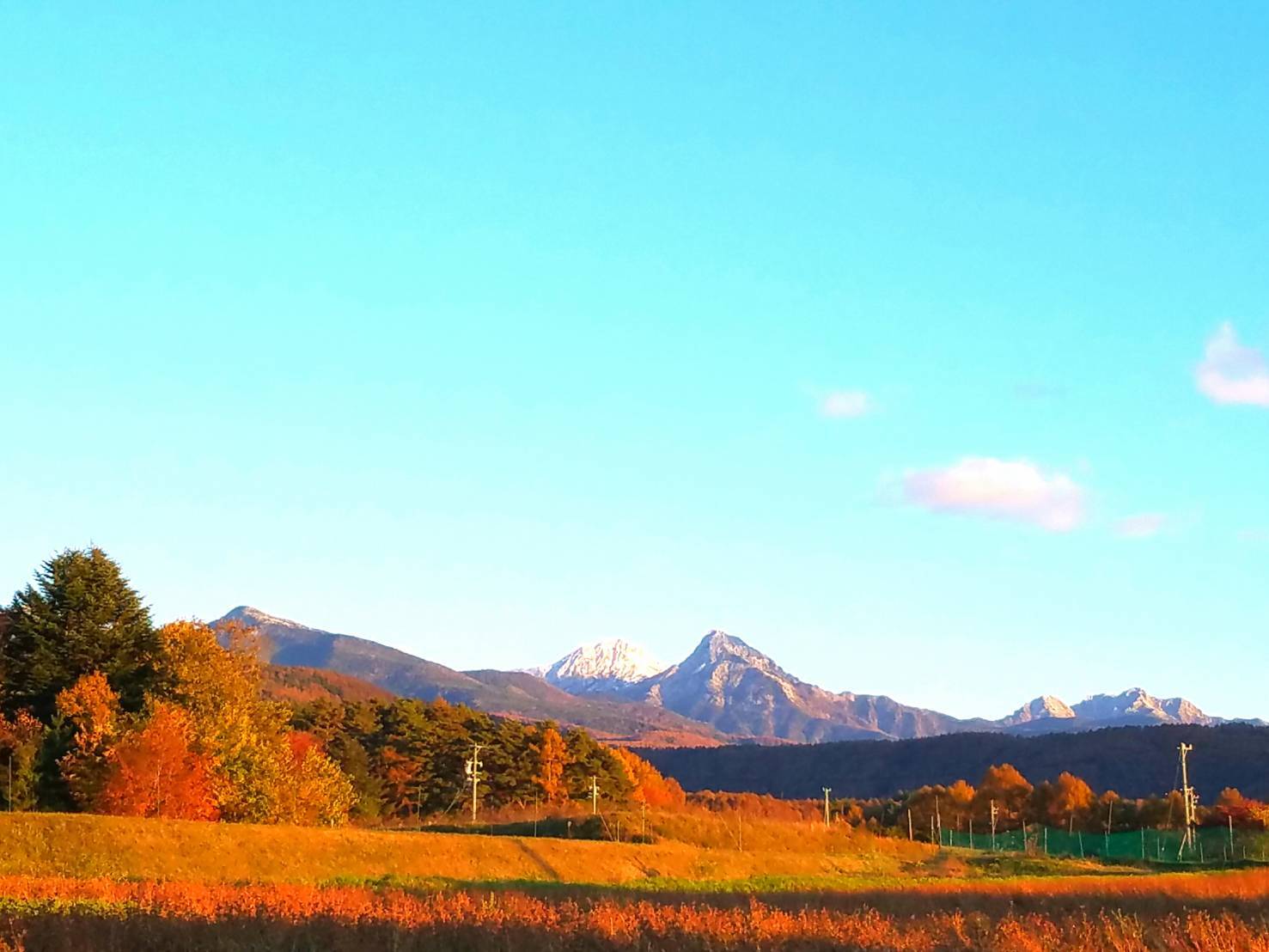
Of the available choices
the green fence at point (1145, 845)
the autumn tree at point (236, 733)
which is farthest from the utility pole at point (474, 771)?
the green fence at point (1145, 845)

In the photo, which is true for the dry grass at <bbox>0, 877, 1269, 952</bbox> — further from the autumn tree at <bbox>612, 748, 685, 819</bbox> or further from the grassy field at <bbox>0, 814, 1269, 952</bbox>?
the autumn tree at <bbox>612, 748, 685, 819</bbox>

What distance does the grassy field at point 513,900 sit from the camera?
15.5 meters

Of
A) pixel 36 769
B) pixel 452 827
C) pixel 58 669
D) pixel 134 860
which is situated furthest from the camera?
pixel 452 827

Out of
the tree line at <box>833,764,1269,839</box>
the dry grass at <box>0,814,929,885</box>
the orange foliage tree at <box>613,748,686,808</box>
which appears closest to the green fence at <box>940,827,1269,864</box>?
the tree line at <box>833,764,1269,839</box>

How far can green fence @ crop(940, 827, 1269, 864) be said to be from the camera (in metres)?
96.3

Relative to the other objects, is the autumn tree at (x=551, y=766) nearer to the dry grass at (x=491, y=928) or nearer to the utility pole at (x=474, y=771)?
the utility pole at (x=474, y=771)

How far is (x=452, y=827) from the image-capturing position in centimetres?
8850

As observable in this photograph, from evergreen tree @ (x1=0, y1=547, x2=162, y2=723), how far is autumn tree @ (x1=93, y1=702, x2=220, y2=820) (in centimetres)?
821

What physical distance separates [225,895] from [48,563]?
60.9m

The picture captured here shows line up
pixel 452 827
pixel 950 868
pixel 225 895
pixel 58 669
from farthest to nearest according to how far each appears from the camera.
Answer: pixel 452 827 < pixel 950 868 < pixel 58 669 < pixel 225 895

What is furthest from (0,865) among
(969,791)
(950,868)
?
(969,791)

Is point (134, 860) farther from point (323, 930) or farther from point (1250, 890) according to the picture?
point (1250, 890)

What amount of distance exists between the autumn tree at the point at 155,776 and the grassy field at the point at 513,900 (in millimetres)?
13685

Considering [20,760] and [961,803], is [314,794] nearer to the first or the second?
[20,760]
